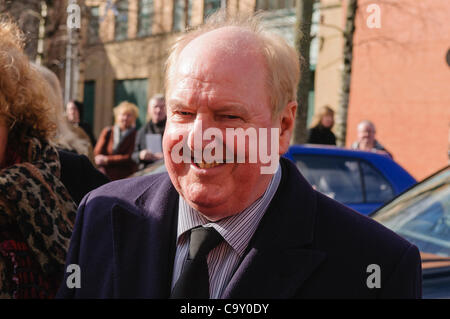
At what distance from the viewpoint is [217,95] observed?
72.0 inches

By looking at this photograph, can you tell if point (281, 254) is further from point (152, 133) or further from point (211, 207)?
point (152, 133)

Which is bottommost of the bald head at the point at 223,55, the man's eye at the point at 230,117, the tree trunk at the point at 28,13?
the man's eye at the point at 230,117

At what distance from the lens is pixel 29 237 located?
249 cm

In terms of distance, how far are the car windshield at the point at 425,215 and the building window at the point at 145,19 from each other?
20563 mm

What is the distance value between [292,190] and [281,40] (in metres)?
0.44

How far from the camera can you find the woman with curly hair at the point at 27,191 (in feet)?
8.16

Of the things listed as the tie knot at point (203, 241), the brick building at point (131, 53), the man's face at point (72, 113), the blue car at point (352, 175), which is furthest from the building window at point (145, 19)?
the tie knot at point (203, 241)

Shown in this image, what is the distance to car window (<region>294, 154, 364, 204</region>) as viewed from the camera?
6.03m

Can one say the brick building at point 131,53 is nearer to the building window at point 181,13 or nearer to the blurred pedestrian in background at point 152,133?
the building window at point 181,13

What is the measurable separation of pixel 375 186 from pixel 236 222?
4474 mm

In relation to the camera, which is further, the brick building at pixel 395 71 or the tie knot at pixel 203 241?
the brick building at pixel 395 71

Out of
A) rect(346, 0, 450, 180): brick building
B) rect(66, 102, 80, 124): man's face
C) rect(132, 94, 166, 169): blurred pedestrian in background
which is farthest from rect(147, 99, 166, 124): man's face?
rect(346, 0, 450, 180): brick building

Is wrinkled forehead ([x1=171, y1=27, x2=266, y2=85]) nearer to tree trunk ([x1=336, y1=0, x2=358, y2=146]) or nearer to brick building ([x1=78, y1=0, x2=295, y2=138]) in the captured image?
tree trunk ([x1=336, y1=0, x2=358, y2=146])
